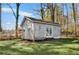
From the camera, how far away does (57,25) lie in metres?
2.26

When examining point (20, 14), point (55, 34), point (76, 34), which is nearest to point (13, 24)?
point (20, 14)

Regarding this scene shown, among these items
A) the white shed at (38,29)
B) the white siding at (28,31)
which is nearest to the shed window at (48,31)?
the white shed at (38,29)

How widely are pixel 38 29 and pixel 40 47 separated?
16 centimetres

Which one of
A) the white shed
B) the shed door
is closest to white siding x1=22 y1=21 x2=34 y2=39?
the white shed

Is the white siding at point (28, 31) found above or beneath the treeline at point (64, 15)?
beneath

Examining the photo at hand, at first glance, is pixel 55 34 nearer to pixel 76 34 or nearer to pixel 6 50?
pixel 76 34

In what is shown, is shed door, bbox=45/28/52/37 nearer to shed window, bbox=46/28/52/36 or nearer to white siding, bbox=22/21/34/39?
shed window, bbox=46/28/52/36

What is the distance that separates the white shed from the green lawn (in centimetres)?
5

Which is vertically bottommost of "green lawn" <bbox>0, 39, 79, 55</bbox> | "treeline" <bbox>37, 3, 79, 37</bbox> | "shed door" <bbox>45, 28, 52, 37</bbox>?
"green lawn" <bbox>0, 39, 79, 55</bbox>

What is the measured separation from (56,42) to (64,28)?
0.46 ft

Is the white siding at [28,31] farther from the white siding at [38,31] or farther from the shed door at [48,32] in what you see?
the shed door at [48,32]

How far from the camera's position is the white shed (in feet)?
7.41

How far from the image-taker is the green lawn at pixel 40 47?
7.34ft

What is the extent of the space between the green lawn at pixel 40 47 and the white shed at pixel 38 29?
0.05 metres
